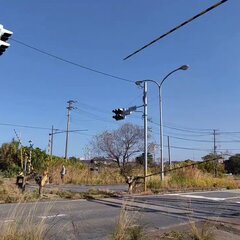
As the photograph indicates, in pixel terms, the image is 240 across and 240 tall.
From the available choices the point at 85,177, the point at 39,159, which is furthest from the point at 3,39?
the point at 39,159

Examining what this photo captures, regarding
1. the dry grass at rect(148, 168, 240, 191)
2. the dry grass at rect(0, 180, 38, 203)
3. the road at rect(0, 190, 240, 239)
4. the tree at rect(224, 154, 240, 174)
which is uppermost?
the tree at rect(224, 154, 240, 174)

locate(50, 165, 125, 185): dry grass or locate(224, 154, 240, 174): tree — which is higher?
locate(224, 154, 240, 174): tree

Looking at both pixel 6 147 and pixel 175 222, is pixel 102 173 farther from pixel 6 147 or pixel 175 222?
pixel 175 222

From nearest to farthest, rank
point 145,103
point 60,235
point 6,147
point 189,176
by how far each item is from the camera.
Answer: point 60,235
point 145,103
point 189,176
point 6,147

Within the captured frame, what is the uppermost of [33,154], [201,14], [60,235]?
[33,154]

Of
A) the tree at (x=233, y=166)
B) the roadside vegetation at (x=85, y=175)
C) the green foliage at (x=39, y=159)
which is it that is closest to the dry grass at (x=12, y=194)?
the roadside vegetation at (x=85, y=175)

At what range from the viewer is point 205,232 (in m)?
8.21

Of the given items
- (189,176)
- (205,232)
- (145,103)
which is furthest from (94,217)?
(189,176)

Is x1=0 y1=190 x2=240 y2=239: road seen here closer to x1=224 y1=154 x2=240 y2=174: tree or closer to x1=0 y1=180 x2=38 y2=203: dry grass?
x1=0 y1=180 x2=38 y2=203: dry grass

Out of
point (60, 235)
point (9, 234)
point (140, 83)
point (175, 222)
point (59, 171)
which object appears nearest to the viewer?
point (9, 234)

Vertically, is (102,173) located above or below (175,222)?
above

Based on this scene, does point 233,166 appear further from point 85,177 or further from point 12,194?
point 12,194

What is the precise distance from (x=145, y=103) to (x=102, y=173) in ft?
46.4

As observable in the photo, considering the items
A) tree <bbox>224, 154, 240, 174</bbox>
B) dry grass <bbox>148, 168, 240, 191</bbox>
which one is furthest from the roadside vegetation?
tree <bbox>224, 154, 240, 174</bbox>
